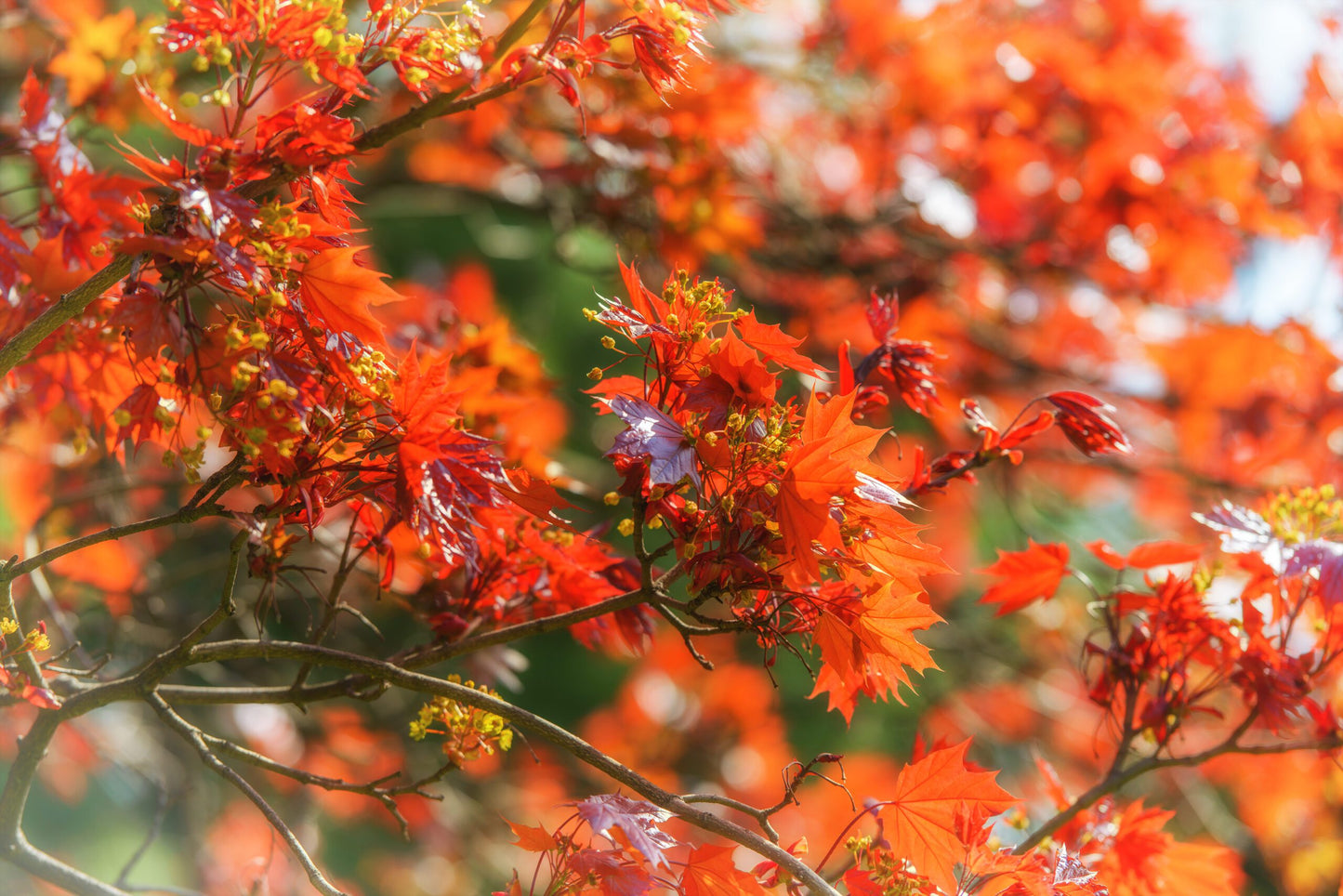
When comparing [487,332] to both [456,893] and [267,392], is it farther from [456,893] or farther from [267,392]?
[456,893]

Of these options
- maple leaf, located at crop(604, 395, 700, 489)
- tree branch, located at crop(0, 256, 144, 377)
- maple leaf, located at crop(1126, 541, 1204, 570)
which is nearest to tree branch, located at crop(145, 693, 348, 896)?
tree branch, located at crop(0, 256, 144, 377)

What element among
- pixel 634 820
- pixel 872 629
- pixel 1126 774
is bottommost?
pixel 1126 774

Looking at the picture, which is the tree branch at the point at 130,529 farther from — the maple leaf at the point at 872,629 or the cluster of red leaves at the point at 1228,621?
the cluster of red leaves at the point at 1228,621

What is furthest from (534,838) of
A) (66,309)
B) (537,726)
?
(66,309)

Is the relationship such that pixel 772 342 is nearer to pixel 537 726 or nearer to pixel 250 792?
pixel 537 726

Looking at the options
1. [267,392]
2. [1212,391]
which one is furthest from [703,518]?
[1212,391]

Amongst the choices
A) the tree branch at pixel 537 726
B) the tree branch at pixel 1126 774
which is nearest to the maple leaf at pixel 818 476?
the tree branch at pixel 537 726

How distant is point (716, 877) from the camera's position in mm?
1089

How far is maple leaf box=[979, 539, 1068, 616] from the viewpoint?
1518mm

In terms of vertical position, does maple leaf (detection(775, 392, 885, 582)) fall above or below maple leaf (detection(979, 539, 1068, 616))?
above

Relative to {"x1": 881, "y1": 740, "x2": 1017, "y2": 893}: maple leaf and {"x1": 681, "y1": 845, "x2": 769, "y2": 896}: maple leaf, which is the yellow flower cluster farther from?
{"x1": 881, "y1": 740, "x2": 1017, "y2": 893}: maple leaf

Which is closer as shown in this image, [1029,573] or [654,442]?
[654,442]

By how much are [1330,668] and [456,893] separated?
5.47 m

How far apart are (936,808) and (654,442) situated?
22.4 inches
